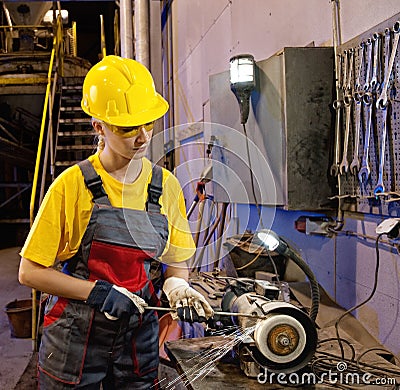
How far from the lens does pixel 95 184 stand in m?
1.44

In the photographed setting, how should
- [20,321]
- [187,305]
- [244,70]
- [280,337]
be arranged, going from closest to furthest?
[280,337] < [187,305] < [244,70] < [20,321]

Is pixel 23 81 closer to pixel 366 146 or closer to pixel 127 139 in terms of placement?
pixel 127 139

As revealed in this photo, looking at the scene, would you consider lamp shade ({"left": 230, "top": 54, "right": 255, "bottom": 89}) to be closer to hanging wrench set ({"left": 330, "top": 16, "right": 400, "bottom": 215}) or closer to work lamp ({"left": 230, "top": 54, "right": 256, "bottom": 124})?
work lamp ({"left": 230, "top": 54, "right": 256, "bottom": 124})

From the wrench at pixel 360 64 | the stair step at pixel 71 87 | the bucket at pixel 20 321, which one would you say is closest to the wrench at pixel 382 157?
the wrench at pixel 360 64

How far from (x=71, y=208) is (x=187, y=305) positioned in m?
0.44

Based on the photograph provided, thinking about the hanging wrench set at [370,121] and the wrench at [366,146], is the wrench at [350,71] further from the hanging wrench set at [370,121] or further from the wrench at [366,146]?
the wrench at [366,146]

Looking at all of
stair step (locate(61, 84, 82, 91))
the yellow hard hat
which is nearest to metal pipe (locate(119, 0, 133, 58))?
stair step (locate(61, 84, 82, 91))

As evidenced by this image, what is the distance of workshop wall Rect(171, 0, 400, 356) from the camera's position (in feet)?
5.50

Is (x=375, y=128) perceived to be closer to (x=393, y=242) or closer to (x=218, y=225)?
(x=393, y=242)

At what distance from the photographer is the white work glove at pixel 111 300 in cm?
137

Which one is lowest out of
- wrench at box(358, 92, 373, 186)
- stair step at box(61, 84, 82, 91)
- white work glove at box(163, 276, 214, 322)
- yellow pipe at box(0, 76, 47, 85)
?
white work glove at box(163, 276, 214, 322)

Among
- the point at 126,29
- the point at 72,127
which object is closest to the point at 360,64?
the point at 126,29

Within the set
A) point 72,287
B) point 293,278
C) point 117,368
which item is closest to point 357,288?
point 293,278

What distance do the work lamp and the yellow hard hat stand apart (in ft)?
2.31
